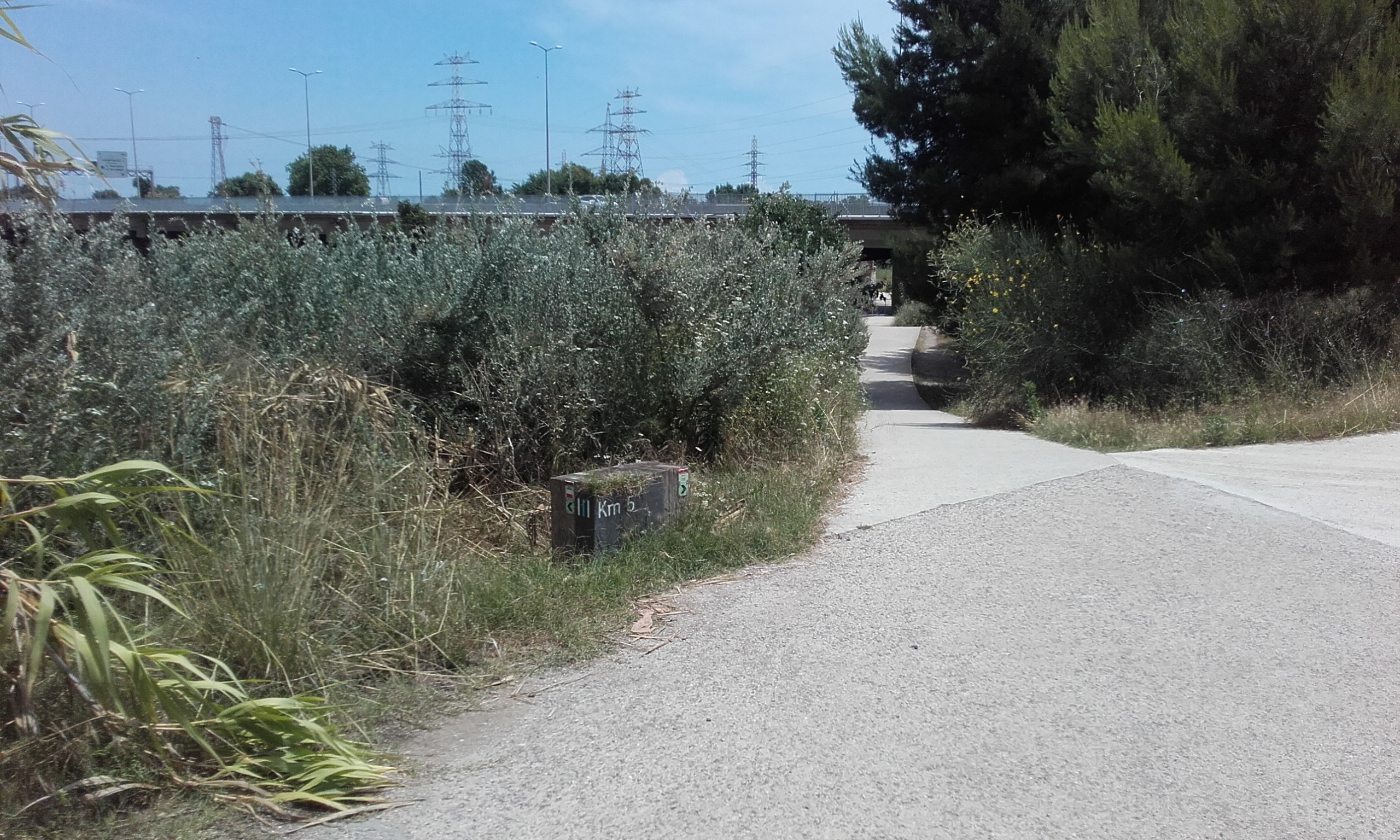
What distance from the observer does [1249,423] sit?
444 inches

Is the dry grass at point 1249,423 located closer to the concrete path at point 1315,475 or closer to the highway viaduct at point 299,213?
the concrete path at point 1315,475

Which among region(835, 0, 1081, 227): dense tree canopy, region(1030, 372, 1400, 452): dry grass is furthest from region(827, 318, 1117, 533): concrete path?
region(835, 0, 1081, 227): dense tree canopy

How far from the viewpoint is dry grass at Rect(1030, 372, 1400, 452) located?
35.9 feet

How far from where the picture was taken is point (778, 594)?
629 cm

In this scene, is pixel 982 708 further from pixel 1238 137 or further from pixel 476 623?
pixel 1238 137

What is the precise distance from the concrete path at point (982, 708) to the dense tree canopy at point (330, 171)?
61.8 meters

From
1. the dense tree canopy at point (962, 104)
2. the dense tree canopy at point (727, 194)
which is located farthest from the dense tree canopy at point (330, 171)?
the dense tree canopy at point (962, 104)

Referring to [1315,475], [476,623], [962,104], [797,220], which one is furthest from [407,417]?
[962,104]

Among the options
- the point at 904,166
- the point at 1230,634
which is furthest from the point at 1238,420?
the point at 904,166

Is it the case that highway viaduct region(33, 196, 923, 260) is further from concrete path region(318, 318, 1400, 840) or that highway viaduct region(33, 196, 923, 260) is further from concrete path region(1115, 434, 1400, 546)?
concrete path region(1115, 434, 1400, 546)

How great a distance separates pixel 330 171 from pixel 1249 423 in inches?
2495

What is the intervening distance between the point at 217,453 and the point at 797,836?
413cm

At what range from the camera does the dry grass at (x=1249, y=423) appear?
35.9 ft

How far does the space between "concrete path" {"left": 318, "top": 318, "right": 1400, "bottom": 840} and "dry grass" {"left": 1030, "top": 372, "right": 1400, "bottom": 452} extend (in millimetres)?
3839
